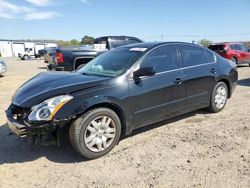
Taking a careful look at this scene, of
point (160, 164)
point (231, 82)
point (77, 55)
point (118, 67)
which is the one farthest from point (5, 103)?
point (231, 82)

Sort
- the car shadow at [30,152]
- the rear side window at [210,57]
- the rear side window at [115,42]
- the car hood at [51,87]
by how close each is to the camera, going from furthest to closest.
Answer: the rear side window at [115,42]
the rear side window at [210,57]
the car shadow at [30,152]
the car hood at [51,87]

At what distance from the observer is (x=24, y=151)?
4172mm

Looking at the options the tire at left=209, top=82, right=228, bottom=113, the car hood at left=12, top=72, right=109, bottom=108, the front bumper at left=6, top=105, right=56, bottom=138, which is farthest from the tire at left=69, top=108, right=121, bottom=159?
the tire at left=209, top=82, right=228, bottom=113

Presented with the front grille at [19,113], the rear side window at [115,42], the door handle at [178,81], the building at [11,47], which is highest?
the building at [11,47]

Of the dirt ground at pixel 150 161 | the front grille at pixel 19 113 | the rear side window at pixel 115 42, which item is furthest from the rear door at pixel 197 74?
the rear side window at pixel 115 42

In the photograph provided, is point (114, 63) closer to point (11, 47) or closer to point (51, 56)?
point (51, 56)

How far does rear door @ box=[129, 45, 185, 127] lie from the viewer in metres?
4.28

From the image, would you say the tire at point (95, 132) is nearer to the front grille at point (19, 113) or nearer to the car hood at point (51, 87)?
the car hood at point (51, 87)

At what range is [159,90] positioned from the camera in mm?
4516

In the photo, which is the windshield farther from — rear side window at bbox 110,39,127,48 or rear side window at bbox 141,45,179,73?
rear side window at bbox 110,39,127,48

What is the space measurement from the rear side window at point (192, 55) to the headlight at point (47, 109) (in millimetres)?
2527

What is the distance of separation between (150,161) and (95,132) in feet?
2.85

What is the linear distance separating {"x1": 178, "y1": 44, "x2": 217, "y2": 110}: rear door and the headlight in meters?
2.42

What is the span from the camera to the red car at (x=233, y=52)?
16.0 metres
